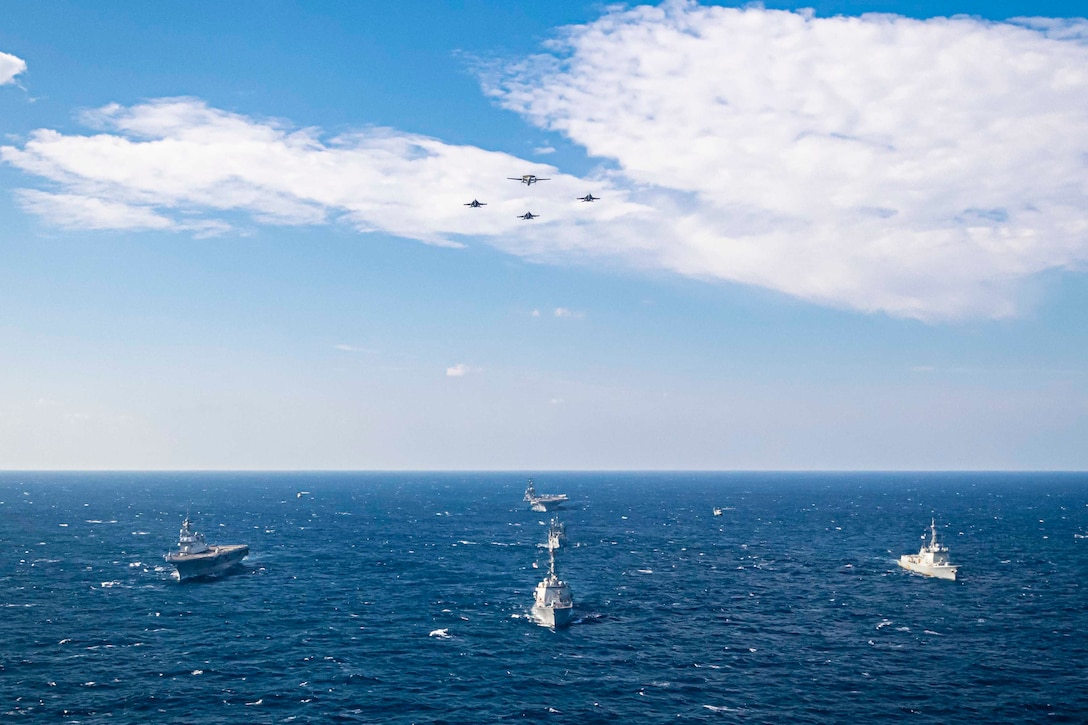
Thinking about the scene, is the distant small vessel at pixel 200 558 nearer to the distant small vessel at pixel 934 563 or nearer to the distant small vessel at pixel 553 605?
the distant small vessel at pixel 553 605

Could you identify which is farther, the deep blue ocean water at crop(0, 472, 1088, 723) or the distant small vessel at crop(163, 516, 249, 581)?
the distant small vessel at crop(163, 516, 249, 581)

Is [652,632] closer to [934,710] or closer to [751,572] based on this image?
[934,710]

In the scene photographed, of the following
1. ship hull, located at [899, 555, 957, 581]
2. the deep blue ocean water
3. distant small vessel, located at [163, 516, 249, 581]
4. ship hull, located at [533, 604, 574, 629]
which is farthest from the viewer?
ship hull, located at [899, 555, 957, 581]

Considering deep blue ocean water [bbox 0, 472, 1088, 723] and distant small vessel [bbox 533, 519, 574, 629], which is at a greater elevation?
distant small vessel [bbox 533, 519, 574, 629]

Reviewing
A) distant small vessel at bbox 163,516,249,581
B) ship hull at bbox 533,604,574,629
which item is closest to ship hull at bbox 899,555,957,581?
ship hull at bbox 533,604,574,629

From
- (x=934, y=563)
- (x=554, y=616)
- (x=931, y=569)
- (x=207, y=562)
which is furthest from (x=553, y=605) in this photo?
(x=934, y=563)

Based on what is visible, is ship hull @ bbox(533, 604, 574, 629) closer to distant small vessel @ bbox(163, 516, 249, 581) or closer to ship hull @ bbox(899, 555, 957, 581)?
distant small vessel @ bbox(163, 516, 249, 581)

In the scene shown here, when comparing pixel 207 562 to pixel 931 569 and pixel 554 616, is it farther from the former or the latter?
pixel 931 569
